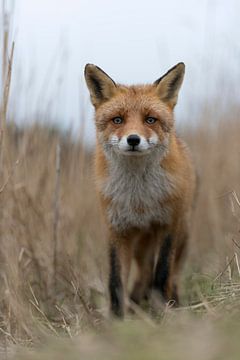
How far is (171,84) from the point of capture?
4141 millimetres

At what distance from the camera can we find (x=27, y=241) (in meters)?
4.95

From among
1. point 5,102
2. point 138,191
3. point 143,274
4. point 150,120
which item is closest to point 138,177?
point 138,191

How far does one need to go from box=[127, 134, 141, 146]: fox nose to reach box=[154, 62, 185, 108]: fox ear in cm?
66

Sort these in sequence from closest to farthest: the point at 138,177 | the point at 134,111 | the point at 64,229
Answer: the point at 134,111 < the point at 138,177 < the point at 64,229

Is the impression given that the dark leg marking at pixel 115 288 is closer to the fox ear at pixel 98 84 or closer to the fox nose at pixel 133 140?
the fox nose at pixel 133 140

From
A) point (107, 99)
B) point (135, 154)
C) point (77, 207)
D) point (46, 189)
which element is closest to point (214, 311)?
point (135, 154)

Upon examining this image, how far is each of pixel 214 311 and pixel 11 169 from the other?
221 centimetres

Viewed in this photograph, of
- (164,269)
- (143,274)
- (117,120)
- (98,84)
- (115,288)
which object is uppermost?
(98,84)

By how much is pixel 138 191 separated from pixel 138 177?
0.09 meters

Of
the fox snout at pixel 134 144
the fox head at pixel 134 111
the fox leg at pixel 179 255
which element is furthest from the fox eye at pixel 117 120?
the fox leg at pixel 179 255

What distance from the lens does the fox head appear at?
367 centimetres

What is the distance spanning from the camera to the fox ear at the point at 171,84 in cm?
411

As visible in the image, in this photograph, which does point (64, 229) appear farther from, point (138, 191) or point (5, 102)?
point (5, 102)

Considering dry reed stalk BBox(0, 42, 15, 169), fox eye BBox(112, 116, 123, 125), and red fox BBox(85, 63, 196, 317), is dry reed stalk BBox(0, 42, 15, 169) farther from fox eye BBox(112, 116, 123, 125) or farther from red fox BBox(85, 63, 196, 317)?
fox eye BBox(112, 116, 123, 125)
